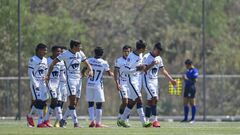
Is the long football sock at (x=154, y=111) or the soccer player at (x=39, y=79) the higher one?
the soccer player at (x=39, y=79)

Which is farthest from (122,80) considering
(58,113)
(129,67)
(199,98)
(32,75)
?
(199,98)

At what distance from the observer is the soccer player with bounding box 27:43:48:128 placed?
30.9m

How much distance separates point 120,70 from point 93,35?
23.2 metres

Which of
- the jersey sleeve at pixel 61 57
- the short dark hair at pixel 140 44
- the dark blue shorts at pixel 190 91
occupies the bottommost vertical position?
the dark blue shorts at pixel 190 91

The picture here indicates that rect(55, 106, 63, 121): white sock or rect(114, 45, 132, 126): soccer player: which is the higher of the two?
rect(114, 45, 132, 126): soccer player

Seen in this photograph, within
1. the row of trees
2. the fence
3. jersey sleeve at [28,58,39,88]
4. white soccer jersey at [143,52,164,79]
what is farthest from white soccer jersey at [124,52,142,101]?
the row of trees

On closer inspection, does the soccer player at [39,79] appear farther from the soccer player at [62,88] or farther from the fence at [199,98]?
the fence at [199,98]

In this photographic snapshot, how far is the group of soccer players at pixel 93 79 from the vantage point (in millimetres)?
30703

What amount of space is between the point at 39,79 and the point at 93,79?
1.59 m

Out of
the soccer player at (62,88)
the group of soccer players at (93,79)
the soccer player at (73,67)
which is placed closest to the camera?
the soccer player at (73,67)

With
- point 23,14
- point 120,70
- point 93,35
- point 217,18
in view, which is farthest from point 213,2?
point 120,70

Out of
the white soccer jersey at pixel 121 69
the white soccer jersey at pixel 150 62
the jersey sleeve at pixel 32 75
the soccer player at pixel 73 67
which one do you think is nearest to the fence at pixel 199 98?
the white soccer jersey at pixel 121 69

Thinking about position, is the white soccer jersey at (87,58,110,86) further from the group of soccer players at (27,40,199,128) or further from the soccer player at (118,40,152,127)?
the soccer player at (118,40,152,127)

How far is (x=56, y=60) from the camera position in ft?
99.2
